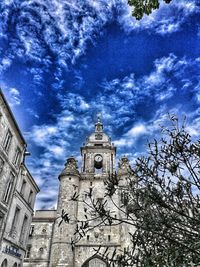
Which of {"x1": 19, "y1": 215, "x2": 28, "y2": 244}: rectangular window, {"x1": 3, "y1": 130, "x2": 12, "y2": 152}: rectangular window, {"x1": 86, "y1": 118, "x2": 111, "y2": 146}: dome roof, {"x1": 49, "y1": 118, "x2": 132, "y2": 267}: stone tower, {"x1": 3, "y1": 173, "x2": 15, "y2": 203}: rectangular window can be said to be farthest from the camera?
{"x1": 86, "y1": 118, "x2": 111, "y2": 146}: dome roof

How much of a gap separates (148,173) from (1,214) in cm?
1269

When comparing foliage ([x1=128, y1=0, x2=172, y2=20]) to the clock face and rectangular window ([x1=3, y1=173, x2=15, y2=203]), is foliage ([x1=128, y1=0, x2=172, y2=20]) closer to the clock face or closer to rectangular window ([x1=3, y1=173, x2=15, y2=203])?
rectangular window ([x1=3, y1=173, x2=15, y2=203])

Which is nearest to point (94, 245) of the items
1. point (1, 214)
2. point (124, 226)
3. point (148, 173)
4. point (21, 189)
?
point (124, 226)

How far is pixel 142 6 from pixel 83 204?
2520cm

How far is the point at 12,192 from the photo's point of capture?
1586 centimetres

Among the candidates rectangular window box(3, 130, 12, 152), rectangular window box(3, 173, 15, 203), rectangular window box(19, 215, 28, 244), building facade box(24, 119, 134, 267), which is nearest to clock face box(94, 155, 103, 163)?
building facade box(24, 119, 134, 267)

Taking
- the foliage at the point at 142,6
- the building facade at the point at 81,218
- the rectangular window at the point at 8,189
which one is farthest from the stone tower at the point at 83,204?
the foliage at the point at 142,6

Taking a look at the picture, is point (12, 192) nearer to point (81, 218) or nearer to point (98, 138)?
point (81, 218)

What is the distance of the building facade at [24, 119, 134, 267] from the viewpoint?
24.1 m

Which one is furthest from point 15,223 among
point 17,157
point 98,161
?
point 98,161

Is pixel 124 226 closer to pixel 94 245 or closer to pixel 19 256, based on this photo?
pixel 94 245

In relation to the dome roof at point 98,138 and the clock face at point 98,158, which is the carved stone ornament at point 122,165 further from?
the dome roof at point 98,138

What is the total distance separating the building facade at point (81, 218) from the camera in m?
24.1

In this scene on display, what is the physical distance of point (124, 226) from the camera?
2522 centimetres
